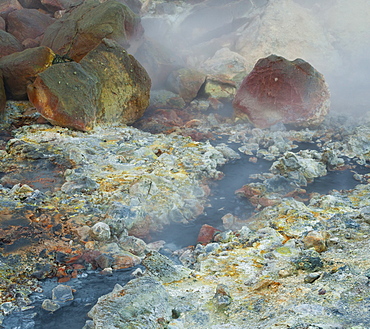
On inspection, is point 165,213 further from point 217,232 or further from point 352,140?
point 352,140

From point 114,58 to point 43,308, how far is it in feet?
21.9

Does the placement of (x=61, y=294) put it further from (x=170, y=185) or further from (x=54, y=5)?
(x=54, y=5)

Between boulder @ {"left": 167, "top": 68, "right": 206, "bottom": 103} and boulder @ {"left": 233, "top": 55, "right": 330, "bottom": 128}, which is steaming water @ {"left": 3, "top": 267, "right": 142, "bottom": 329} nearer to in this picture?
boulder @ {"left": 233, "top": 55, "right": 330, "bottom": 128}

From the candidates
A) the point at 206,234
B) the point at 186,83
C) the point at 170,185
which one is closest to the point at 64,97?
the point at 170,185

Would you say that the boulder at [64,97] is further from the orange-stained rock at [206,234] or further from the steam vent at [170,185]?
the orange-stained rock at [206,234]

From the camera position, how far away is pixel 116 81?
8711mm

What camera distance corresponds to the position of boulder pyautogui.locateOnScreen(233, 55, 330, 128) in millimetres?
9531

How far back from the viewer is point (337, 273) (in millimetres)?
2865

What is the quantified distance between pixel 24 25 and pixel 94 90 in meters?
5.07

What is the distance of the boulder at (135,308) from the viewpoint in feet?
8.41

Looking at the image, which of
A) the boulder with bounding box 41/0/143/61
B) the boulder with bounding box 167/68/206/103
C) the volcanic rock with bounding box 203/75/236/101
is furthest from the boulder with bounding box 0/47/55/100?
the volcanic rock with bounding box 203/75/236/101

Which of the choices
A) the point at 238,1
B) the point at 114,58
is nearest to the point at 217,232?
the point at 114,58

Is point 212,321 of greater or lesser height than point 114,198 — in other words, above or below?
above

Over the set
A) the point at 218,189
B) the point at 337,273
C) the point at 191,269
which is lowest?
the point at 218,189
